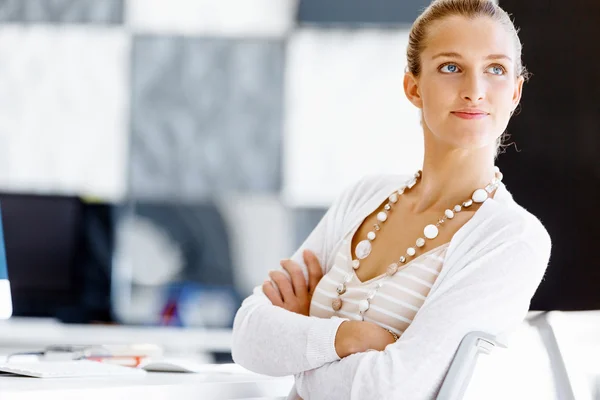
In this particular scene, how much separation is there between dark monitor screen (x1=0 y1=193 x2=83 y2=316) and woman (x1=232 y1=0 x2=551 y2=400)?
221 centimetres

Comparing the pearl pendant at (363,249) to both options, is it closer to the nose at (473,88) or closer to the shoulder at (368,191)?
the shoulder at (368,191)

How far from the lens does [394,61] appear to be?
3.87 m

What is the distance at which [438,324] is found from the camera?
131cm

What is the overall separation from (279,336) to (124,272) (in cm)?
248

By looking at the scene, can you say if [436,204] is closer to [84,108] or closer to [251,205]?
[251,205]

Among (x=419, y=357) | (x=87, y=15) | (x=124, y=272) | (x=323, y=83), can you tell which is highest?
(x=87, y=15)

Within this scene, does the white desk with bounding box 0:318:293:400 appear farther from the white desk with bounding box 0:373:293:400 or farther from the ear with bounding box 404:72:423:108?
the ear with bounding box 404:72:423:108

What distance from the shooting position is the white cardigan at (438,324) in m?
1.30

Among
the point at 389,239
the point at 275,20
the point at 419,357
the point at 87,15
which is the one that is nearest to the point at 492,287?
the point at 419,357

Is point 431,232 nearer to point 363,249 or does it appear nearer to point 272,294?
point 363,249

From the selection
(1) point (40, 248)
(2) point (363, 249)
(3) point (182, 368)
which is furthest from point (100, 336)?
(2) point (363, 249)

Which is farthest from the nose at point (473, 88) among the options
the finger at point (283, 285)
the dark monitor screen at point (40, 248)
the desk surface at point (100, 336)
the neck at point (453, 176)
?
the dark monitor screen at point (40, 248)

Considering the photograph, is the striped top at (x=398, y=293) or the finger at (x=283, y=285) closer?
the striped top at (x=398, y=293)

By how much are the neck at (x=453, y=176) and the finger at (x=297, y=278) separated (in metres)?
0.27
